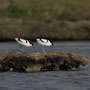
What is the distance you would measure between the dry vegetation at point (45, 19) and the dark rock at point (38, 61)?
27014 millimetres

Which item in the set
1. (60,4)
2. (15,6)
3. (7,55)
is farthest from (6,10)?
(7,55)

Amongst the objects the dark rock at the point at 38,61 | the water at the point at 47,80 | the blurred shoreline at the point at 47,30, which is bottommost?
the water at the point at 47,80

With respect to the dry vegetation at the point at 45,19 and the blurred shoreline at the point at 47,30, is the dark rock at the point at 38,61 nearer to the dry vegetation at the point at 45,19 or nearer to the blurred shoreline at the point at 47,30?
the dry vegetation at the point at 45,19

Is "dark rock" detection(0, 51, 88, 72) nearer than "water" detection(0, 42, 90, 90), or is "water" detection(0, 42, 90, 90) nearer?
"water" detection(0, 42, 90, 90)

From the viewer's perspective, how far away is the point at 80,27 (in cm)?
6569

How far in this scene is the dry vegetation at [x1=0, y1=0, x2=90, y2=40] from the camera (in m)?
62.4

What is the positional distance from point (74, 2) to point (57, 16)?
10.3 m

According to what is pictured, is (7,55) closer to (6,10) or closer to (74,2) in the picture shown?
(6,10)

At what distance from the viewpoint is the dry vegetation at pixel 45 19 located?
205ft

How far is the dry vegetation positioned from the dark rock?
27.0m

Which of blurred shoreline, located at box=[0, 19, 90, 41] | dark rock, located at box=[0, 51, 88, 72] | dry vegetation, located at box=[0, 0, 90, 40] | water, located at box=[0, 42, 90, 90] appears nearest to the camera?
water, located at box=[0, 42, 90, 90]

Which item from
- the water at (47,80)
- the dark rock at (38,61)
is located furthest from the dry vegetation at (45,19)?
the water at (47,80)

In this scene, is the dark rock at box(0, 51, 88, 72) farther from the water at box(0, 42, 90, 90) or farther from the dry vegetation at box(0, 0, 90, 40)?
the dry vegetation at box(0, 0, 90, 40)

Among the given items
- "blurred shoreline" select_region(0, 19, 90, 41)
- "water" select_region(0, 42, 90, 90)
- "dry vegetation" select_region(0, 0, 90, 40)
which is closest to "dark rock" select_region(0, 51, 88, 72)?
"water" select_region(0, 42, 90, 90)
